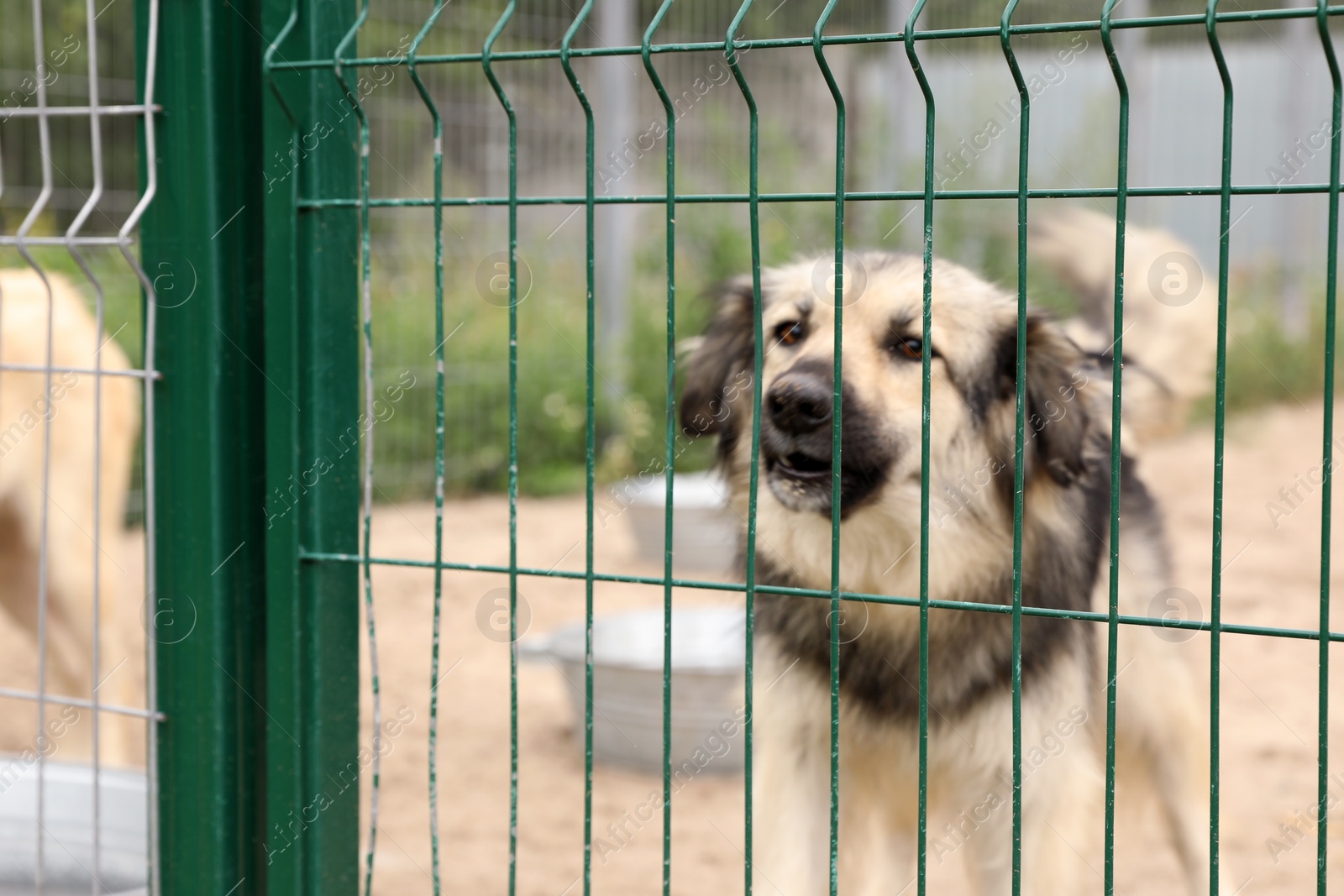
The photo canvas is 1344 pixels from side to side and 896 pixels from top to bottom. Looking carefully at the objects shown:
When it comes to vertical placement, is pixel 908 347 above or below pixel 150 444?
above

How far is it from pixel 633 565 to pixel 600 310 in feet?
7.28

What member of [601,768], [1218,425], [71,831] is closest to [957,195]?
[1218,425]

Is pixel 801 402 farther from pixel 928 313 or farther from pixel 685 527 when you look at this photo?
pixel 685 527

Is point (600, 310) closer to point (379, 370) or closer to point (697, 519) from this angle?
A: point (379, 370)

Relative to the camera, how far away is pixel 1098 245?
3781 mm

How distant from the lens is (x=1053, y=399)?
2424 mm

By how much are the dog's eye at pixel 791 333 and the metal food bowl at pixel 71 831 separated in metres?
1.51

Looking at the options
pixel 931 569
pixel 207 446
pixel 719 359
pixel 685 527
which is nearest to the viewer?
pixel 207 446

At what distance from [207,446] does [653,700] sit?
84.7 inches

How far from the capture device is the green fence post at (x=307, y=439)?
192 cm

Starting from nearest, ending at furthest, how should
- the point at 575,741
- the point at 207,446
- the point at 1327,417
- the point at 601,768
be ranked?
1. the point at 1327,417
2. the point at 207,446
3. the point at 601,768
4. the point at 575,741

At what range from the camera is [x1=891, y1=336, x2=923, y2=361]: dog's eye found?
247 cm

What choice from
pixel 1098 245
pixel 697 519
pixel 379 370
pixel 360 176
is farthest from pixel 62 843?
pixel 379 370

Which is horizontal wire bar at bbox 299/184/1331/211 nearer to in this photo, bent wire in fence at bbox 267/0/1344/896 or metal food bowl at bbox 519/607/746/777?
bent wire in fence at bbox 267/0/1344/896
